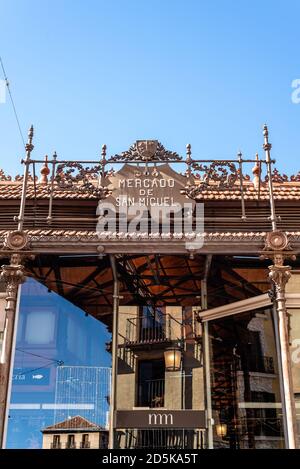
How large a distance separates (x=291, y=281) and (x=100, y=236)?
3601mm

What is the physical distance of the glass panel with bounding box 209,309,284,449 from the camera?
10.3 m

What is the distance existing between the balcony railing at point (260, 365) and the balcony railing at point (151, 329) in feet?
4.54

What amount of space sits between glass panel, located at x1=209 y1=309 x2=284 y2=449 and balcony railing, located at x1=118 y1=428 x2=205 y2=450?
0.36 metres

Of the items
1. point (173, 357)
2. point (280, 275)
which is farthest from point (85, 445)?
point (280, 275)

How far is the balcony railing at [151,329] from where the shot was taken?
11047 millimetres

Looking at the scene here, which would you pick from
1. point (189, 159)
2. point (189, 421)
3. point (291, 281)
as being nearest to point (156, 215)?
point (189, 159)

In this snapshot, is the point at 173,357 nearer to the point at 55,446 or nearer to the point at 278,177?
the point at 55,446

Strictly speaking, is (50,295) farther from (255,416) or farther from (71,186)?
(255,416)

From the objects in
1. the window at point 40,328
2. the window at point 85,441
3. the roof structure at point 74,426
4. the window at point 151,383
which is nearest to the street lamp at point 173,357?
the window at point 151,383

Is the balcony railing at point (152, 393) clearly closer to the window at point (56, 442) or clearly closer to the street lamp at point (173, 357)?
the street lamp at point (173, 357)

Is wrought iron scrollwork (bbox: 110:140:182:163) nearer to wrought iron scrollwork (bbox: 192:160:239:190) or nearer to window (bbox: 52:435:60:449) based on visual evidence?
wrought iron scrollwork (bbox: 192:160:239:190)

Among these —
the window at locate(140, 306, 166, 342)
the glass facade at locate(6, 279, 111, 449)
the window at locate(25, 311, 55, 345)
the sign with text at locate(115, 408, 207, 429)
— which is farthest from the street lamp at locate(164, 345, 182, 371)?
the window at locate(25, 311, 55, 345)

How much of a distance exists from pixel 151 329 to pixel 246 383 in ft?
6.53

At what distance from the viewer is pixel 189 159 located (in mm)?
11789
